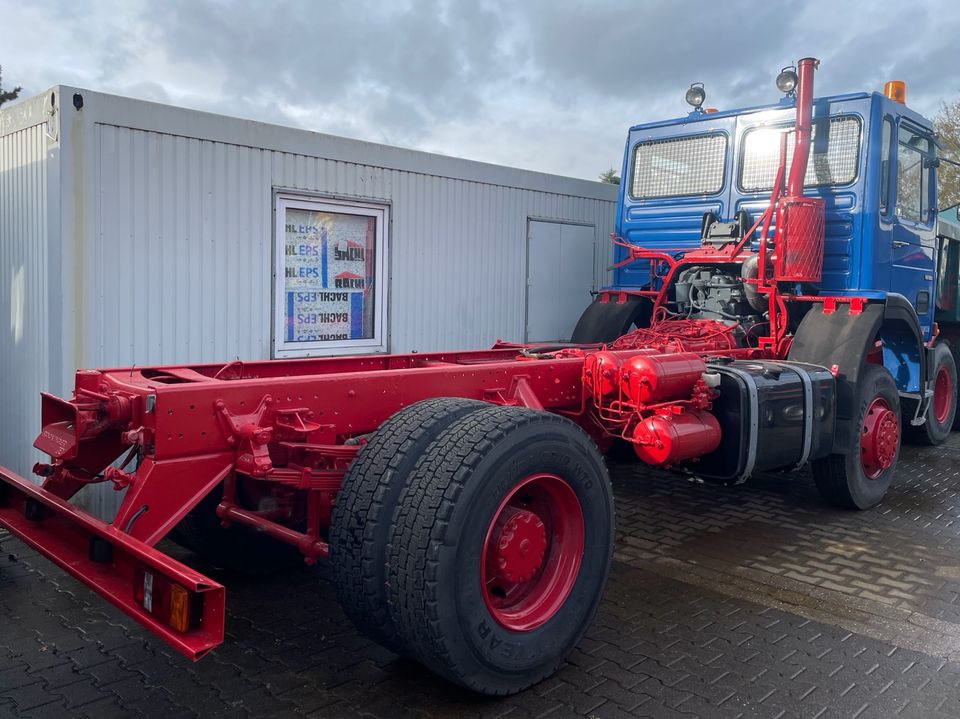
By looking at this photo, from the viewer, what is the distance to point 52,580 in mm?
4668

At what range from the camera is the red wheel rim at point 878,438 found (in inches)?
244

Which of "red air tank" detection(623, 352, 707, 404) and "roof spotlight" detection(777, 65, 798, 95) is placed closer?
"red air tank" detection(623, 352, 707, 404)

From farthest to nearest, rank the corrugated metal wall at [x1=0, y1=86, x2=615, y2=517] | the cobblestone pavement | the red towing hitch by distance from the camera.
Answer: the corrugated metal wall at [x1=0, y1=86, x2=615, y2=517]
the cobblestone pavement
the red towing hitch

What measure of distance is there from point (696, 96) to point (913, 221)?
211 centimetres

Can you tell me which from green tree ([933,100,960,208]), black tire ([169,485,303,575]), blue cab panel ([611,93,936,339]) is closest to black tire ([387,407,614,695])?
black tire ([169,485,303,575])

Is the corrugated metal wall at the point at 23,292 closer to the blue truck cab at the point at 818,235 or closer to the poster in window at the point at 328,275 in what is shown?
the poster in window at the point at 328,275

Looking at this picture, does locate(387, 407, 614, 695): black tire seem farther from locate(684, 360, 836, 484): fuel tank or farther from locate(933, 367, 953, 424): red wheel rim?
locate(933, 367, 953, 424): red wheel rim

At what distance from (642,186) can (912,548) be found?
378cm

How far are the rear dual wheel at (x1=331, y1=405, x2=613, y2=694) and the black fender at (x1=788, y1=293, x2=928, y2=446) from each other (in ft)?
9.72

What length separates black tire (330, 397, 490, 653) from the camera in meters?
3.15

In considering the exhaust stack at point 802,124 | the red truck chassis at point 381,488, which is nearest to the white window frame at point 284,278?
the red truck chassis at point 381,488

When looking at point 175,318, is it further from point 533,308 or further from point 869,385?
point 869,385

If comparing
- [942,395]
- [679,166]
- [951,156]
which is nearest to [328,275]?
[679,166]

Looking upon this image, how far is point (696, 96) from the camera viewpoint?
24.3 ft
